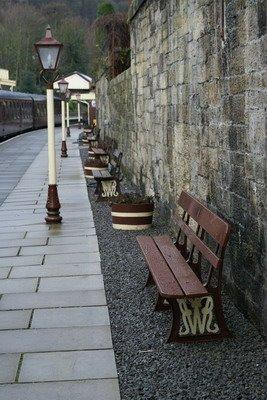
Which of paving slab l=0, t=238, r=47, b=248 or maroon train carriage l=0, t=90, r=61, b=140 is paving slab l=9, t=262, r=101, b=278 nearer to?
paving slab l=0, t=238, r=47, b=248

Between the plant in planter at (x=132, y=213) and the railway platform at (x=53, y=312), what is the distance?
430 mm

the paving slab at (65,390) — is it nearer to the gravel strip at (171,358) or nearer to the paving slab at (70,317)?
the gravel strip at (171,358)

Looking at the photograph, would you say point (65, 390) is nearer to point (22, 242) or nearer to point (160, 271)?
point (160, 271)

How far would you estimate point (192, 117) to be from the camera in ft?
20.3

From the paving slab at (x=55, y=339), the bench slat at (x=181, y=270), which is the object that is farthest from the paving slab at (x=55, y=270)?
the paving slab at (x=55, y=339)

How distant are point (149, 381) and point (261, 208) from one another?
128 centimetres

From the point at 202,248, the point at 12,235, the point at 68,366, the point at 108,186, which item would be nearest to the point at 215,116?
the point at 202,248

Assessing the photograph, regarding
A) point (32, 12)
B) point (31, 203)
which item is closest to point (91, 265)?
point (31, 203)

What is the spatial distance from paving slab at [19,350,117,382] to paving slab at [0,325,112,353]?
0.11 meters

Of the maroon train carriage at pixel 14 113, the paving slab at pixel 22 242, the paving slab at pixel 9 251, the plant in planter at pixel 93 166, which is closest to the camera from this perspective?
the paving slab at pixel 9 251

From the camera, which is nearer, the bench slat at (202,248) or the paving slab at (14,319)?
the bench slat at (202,248)

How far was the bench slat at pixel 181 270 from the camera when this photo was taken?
13.3ft

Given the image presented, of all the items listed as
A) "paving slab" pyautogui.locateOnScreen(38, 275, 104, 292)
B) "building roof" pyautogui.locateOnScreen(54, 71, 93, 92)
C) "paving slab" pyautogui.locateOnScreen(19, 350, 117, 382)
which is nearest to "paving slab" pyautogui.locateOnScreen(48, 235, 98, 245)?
"paving slab" pyautogui.locateOnScreen(38, 275, 104, 292)

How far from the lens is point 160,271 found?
4.57 meters
